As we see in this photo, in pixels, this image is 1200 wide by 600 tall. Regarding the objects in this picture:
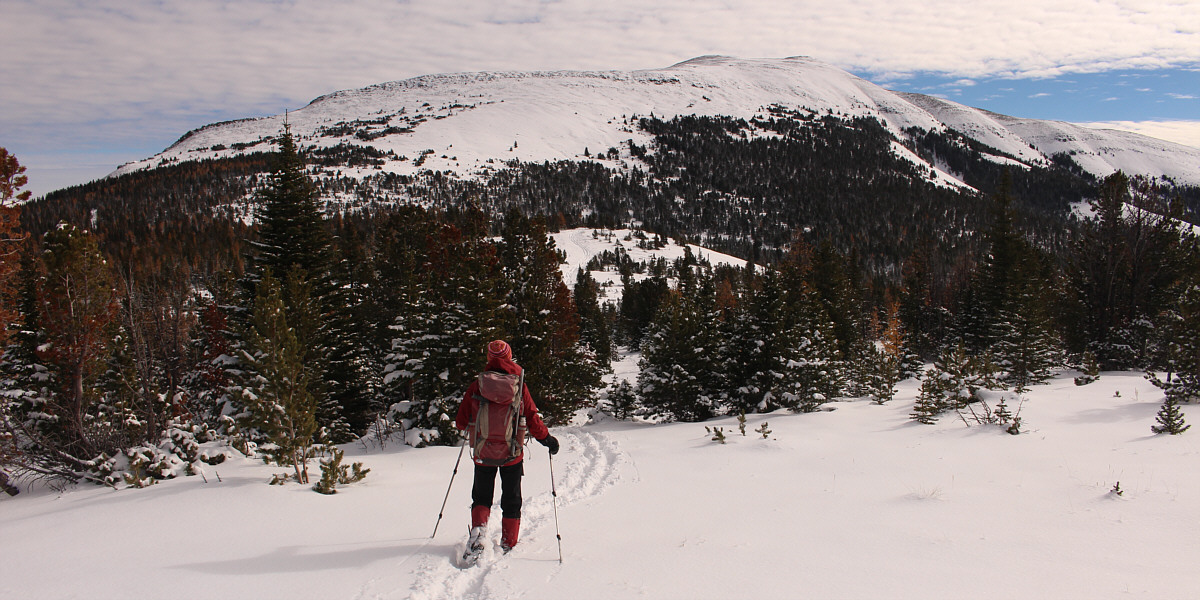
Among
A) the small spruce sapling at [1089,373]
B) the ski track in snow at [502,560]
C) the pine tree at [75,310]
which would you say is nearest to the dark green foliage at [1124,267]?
the small spruce sapling at [1089,373]

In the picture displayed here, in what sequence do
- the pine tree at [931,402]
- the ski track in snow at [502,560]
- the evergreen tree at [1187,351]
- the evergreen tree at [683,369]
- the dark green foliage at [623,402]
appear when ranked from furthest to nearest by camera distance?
the dark green foliage at [623,402] < the evergreen tree at [683,369] < the evergreen tree at [1187,351] < the pine tree at [931,402] < the ski track in snow at [502,560]

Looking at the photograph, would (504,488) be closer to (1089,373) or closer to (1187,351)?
(1187,351)

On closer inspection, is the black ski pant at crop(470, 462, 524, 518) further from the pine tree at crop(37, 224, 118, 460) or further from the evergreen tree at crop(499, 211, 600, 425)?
the evergreen tree at crop(499, 211, 600, 425)

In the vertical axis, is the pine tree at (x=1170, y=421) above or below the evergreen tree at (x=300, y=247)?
below

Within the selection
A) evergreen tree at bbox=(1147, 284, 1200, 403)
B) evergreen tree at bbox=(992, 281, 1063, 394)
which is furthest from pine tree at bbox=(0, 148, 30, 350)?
evergreen tree at bbox=(992, 281, 1063, 394)

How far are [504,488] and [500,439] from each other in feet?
1.77

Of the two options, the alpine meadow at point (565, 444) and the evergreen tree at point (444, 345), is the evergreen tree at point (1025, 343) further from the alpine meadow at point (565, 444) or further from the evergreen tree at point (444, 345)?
the evergreen tree at point (444, 345)

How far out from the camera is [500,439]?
527 cm

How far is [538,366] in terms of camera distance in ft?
65.2

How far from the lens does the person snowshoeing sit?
519 cm

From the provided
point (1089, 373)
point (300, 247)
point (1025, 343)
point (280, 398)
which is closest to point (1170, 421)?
point (1089, 373)

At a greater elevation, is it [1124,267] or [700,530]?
[1124,267]

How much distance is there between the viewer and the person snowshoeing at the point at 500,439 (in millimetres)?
5191

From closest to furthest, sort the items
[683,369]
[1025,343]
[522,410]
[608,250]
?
1. [522,410]
2. [1025,343]
3. [683,369]
4. [608,250]
